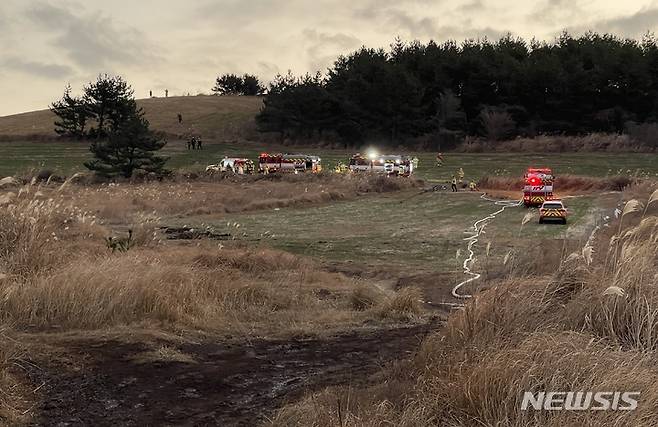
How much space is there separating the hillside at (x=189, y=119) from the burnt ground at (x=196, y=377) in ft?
279

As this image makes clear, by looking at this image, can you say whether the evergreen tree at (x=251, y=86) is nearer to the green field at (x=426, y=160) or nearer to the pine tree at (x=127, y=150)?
the green field at (x=426, y=160)

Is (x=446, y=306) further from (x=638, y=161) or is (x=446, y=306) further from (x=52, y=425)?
(x=638, y=161)

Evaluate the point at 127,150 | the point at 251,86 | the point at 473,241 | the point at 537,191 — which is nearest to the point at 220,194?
the point at 127,150

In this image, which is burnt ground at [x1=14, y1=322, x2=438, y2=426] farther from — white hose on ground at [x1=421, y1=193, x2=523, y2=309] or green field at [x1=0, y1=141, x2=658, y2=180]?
green field at [x1=0, y1=141, x2=658, y2=180]

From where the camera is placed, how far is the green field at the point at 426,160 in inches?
2029

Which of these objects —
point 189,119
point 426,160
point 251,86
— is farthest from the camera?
point 251,86

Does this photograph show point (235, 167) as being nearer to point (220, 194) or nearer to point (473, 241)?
point (220, 194)

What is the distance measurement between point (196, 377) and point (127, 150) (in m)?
43.4

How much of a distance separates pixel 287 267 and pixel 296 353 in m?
7.35

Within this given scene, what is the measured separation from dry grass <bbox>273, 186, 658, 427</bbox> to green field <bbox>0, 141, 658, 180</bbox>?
133 feet

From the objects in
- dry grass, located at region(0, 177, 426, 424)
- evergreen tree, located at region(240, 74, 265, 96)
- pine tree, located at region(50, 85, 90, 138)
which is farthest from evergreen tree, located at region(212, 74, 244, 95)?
dry grass, located at region(0, 177, 426, 424)

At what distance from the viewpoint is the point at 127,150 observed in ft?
158

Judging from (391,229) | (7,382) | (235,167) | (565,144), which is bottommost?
(391,229)

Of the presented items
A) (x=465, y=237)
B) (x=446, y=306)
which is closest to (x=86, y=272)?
(x=446, y=306)
